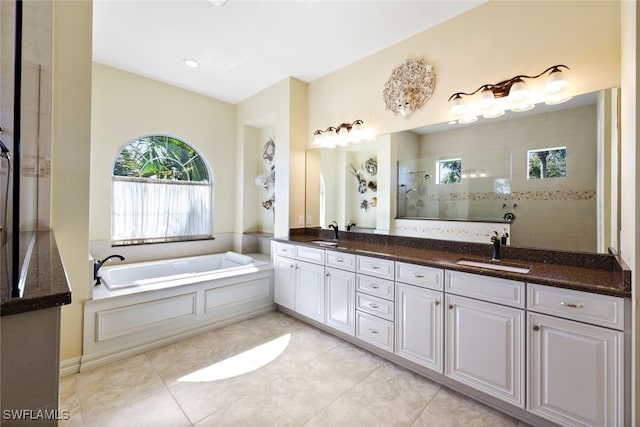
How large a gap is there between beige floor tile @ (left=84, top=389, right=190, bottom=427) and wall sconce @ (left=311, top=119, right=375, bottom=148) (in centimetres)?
272

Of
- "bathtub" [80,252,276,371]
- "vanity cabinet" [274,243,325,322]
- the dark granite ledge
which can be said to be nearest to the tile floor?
"bathtub" [80,252,276,371]

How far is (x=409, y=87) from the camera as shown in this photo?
2.61 metres

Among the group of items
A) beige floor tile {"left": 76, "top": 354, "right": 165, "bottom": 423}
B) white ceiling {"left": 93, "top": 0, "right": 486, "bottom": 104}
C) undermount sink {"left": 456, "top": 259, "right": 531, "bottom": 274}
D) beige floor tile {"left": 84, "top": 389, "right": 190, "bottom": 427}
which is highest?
white ceiling {"left": 93, "top": 0, "right": 486, "bottom": 104}

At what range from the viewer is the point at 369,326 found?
2332 millimetres

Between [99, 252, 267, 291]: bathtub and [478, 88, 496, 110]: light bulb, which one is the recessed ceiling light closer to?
[99, 252, 267, 291]: bathtub

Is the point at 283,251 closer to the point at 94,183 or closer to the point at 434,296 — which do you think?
the point at 434,296

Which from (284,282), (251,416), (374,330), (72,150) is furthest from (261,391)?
(72,150)

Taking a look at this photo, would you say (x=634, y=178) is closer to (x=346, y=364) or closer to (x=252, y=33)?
(x=346, y=364)

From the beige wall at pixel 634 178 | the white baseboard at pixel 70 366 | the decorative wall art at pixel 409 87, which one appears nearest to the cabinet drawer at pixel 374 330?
the beige wall at pixel 634 178

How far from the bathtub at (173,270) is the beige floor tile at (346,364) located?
1.32 m

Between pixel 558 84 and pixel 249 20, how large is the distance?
237 centimetres

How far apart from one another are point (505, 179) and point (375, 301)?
138cm

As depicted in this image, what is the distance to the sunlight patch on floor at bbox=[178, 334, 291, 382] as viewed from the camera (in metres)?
2.06

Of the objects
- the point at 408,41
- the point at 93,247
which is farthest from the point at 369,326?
the point at 93,247
